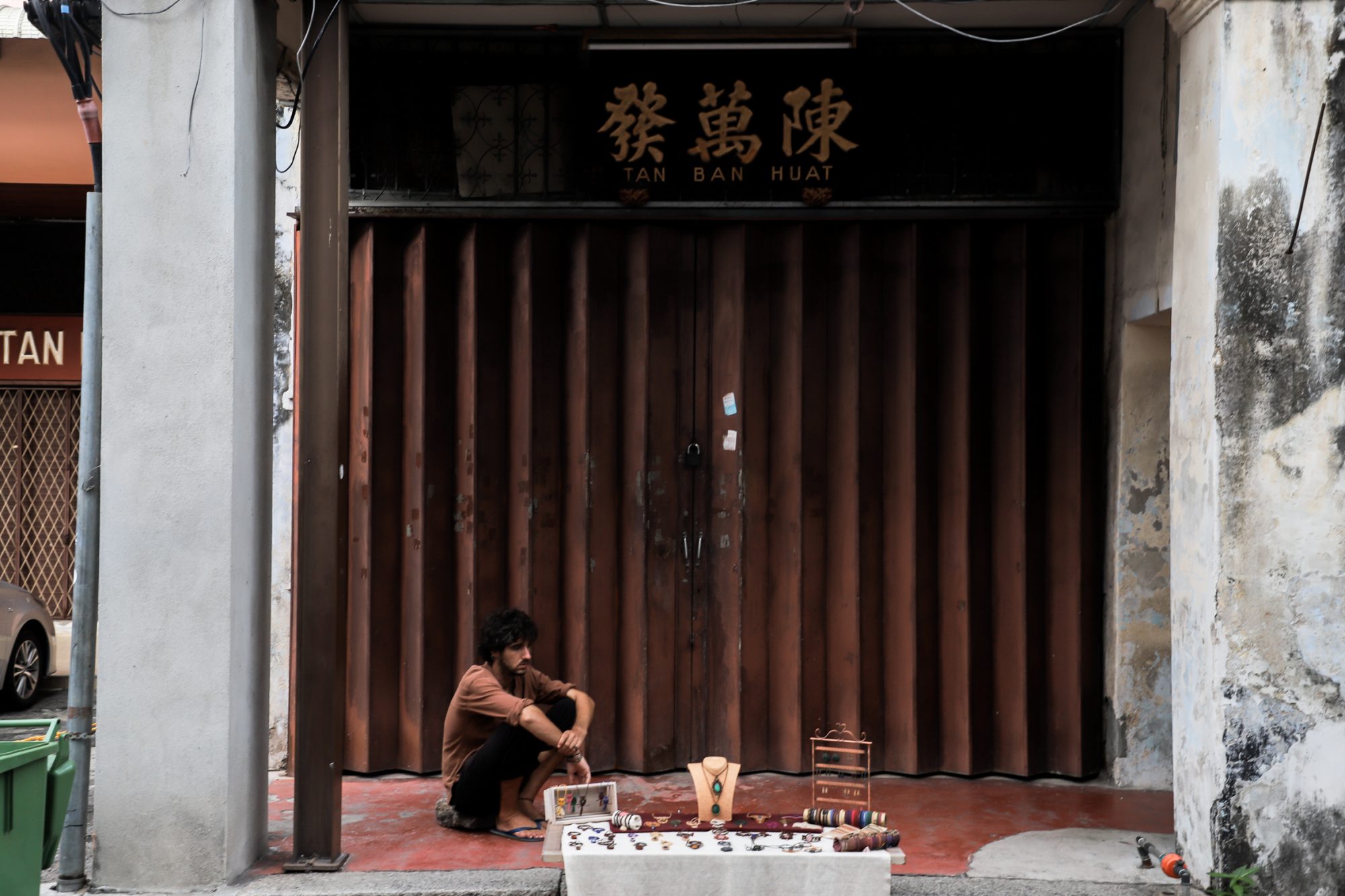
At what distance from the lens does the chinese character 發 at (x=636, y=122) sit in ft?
20.4

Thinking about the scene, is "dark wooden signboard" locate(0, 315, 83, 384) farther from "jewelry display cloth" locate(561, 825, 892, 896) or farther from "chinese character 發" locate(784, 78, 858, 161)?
"jewelry display cloth" locate(561, 825, 892, 896)

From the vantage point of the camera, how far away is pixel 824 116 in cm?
620

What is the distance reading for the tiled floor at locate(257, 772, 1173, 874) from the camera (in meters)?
5.01

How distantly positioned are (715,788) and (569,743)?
2.50 feet

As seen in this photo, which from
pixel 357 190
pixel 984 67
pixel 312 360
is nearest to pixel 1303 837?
pixel 984 67

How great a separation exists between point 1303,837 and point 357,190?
223 inches

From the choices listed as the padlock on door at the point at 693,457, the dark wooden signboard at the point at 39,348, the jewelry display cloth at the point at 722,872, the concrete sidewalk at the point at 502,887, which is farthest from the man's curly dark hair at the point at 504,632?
the dark wooden signboard at the point at 39,348

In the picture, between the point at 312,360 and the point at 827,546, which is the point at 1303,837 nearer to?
the point at 827,546

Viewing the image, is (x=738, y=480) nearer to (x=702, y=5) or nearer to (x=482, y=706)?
(x=482, y=706)

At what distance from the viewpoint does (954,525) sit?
Result: 20.8 ft

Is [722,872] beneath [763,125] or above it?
beneath

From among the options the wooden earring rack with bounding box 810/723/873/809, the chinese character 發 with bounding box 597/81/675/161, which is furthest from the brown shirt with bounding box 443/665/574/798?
the chinese character 發 with bounding box 597/81/675/161

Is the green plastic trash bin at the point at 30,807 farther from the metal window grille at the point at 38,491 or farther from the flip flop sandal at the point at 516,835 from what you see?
the metal window grille at the point at 38,491

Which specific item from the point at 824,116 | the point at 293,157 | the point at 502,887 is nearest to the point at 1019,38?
the point at 824,116
